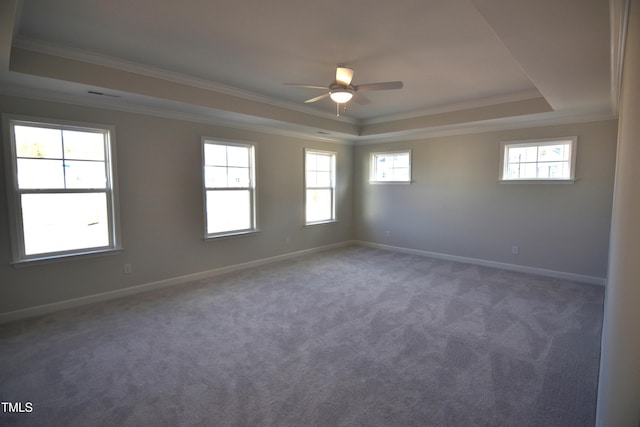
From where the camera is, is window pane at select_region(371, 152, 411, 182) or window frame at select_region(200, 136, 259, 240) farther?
window pane at select_region(371, 152, 411, 182)

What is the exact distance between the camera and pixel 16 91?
3.32 m

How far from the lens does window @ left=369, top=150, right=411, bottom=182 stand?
6.55 meters

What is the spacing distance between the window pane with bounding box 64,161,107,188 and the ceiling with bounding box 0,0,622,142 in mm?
743

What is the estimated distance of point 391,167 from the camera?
6820mm

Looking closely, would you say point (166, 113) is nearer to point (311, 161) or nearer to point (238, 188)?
point (238, 188)

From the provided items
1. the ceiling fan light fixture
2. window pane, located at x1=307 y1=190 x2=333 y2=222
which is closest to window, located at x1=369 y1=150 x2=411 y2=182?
window pane, located at x1=307 y1=190 x2=333 y2=222

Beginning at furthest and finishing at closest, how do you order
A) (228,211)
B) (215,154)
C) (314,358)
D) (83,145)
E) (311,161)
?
1. (311,161)
2. (228,211)
3. (215,154)
4. (83,145)
5. (314,358)

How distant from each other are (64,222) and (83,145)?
93cm

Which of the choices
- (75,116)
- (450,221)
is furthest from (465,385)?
(75,116)

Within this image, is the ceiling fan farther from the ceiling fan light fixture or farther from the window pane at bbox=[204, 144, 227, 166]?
the window pane at bbox=[204, 144, 227, 166]

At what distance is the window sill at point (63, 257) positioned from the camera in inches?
136

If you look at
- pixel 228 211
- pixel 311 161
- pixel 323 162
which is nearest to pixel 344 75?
pixel 228 211

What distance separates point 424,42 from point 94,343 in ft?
13.4

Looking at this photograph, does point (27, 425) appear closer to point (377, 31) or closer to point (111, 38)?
point (111, 38)
